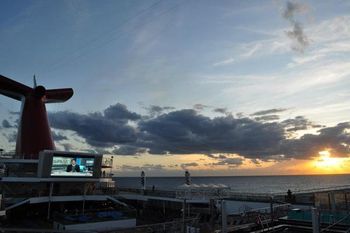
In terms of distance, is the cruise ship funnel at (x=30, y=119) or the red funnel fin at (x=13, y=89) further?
the red funnel fin at (x=13, y=89)

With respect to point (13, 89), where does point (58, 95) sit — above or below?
above

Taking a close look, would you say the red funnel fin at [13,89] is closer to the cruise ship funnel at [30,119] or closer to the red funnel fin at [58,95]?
the cruise ship funnel at [30,119]

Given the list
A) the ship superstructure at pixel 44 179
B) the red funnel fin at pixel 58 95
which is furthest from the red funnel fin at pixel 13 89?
the red funnel fin at pixel 58 95

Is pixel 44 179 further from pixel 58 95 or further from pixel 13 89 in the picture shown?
pixel 58 95

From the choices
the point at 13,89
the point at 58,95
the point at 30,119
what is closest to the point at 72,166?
the point at 30,119

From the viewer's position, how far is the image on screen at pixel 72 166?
138 ft

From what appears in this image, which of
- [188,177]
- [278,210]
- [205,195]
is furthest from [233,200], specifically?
[278,210]

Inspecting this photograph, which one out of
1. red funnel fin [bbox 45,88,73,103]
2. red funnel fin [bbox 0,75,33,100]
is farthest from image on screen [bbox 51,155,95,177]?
red funnel fin [bbox 0,75,33,100]

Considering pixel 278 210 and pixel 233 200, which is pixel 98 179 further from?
pixel 278 210

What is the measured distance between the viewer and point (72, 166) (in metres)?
43.5

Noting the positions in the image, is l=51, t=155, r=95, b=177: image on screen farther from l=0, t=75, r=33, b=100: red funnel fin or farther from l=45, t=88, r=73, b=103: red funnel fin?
l=0, t=75, r=33, b=100: red funnel fin

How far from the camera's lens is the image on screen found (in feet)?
138

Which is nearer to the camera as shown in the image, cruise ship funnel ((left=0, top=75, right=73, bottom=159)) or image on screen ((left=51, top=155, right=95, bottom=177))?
image on screen ((left=51, top=155, right=95, bottom=177))

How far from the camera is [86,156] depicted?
44.7 metres
